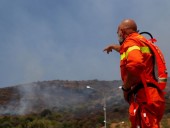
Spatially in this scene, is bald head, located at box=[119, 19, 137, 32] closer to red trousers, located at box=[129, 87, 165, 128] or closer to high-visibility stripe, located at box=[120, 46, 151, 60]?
high-visibility stripe, located at box=[120, 46, 151, 60]

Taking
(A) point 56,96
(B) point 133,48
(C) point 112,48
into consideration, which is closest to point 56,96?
(A) point 56,96

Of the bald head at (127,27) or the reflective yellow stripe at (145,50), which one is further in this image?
the bald head at (127,27)

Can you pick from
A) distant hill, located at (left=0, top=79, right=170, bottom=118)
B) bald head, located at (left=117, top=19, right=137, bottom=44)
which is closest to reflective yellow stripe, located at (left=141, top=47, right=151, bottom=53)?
bald head, located at (left=117, top=19, right=137, bottom=44)

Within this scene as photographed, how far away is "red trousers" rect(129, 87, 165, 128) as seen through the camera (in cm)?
462

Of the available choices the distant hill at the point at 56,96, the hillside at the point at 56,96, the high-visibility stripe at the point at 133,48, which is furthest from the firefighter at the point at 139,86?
the distant hill at the point at 56,96

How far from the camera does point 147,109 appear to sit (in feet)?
15.3

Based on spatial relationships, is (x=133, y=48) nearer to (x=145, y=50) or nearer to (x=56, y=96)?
(x=145, y=50)

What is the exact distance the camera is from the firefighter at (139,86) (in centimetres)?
462

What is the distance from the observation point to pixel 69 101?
126750 millimetres

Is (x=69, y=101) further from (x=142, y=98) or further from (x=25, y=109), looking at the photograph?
(x=142, y=98)

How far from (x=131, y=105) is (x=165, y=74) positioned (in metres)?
0.46

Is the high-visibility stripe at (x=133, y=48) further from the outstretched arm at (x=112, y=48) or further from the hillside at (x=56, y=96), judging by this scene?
the hillside at (x=56, y=96)

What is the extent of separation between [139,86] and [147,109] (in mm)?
267

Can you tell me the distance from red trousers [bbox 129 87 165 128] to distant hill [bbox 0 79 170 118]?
95468 millimetres
